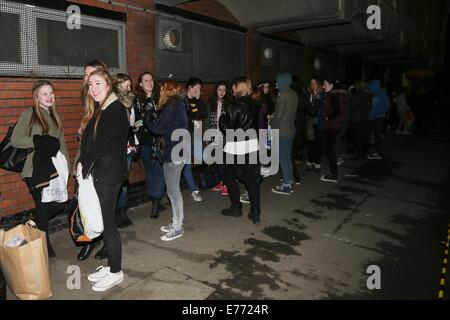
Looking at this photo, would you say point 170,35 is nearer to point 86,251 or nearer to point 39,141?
point 39,141

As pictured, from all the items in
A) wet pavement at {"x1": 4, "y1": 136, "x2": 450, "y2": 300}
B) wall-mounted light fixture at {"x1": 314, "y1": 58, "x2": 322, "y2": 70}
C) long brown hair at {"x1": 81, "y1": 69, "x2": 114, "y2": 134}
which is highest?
wall-mounted light fixture at {"x1": 314, "y1": 58, "x2": 322, "y2": 70}

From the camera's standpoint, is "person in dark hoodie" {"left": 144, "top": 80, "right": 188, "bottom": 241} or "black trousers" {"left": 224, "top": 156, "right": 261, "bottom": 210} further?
"black trousers" {"left": 224, "top": 156, "right": 261, "bottom": 210}

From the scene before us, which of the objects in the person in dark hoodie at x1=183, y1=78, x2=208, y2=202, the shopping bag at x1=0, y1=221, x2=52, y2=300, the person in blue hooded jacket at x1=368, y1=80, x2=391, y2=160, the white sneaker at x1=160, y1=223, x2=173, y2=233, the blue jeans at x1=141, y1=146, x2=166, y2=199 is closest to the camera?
the shopping bag at x1=0, y1=221, x2=52, y2=300

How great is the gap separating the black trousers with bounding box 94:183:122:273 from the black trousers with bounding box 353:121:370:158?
7393 millimetres

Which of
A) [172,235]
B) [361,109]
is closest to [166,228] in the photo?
[172,235]

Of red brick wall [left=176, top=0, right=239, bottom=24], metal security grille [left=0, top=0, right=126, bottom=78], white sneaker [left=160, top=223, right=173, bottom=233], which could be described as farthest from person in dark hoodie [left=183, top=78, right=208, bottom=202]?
red brick wall [left=176, top=0, right=239, bottom=24]

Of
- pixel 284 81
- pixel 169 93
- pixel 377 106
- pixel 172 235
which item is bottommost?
pixel 172 235

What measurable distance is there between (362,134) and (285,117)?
3981 mm

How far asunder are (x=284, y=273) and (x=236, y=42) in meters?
6.17

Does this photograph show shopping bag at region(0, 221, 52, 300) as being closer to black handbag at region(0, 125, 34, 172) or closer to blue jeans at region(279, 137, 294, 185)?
black handbag at region(0, 125, 34, 172)

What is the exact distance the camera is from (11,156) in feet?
12.3

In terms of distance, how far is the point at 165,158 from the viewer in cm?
428

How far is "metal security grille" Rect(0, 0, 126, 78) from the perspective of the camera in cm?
426
